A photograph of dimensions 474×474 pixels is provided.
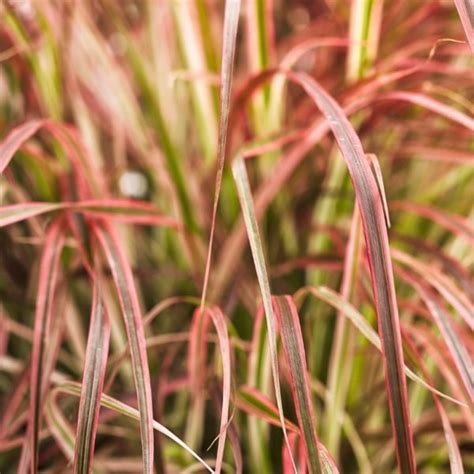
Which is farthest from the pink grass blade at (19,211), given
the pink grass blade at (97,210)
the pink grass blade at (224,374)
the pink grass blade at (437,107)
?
the pink grass blade at (437,107)

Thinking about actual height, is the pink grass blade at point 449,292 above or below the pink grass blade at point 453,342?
above

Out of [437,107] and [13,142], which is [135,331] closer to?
[13,142]

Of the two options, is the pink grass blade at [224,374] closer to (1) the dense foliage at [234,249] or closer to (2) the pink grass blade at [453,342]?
(1) the dense foliage at [234,249]

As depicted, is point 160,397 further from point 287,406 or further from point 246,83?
point 246,83

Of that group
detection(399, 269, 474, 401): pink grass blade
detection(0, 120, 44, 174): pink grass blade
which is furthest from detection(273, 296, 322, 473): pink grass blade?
detection(0, 120, 44, 174): pink grass blade

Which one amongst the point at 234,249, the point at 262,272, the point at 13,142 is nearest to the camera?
the point at 262,272

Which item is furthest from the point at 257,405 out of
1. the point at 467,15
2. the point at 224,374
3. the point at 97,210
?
the point at 467,15
